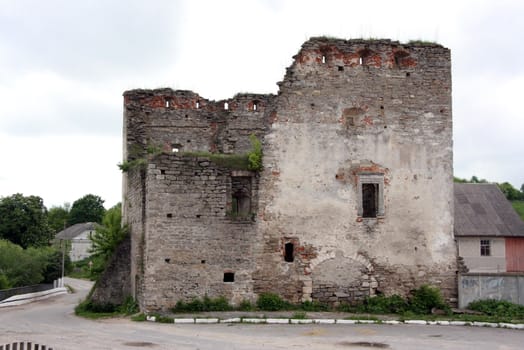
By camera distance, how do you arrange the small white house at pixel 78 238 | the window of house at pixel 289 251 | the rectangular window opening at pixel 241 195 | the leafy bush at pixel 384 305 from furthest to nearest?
the small white house at pixel 78 238 → the rectangular window opening at pixel 241 195 → the window of house at pixel 289 251 → the leafy bush at pixel 384 305

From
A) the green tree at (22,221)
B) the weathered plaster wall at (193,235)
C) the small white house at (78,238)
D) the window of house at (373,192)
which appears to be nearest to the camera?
the weathered plaster wall at (193,235)

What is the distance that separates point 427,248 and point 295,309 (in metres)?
4.68

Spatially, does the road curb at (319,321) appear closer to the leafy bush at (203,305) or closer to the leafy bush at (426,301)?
the leafy bush at (203,305)

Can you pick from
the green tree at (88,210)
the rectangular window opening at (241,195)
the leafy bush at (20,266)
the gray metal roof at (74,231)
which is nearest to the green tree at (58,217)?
the green tree at (88,210)

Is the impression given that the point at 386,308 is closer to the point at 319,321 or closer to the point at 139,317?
the point at 319,321

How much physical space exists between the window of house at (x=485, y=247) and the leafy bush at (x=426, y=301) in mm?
16255

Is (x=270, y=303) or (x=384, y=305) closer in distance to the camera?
(x=270, y=303)

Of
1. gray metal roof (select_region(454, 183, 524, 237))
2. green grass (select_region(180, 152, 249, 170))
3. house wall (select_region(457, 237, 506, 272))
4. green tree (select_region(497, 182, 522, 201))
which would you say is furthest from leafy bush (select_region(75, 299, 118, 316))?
green tree (select_region(497, 182, 522, 201))

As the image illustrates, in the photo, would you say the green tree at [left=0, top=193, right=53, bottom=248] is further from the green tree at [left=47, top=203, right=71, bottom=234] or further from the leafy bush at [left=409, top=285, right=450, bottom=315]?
the green tree at [left=47, top=203, right=71, bottom=234]

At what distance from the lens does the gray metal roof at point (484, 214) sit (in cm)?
3397

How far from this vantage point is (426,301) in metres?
19.0

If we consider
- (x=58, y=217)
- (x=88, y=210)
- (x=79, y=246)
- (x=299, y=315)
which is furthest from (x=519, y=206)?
(x=58, y=217)

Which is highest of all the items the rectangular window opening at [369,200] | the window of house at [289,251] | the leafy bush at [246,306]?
the rectangular window opening at [369,200]

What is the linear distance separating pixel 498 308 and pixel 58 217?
95.3 meters
